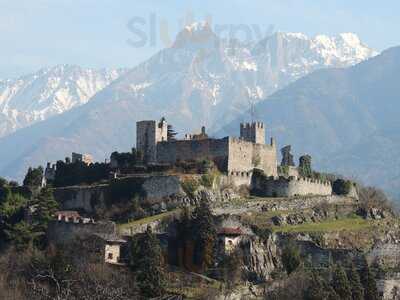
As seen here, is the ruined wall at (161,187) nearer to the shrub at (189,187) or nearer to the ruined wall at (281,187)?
the shrub at (189,187)

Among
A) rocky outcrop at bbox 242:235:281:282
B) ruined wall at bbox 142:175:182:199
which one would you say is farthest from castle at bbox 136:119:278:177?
rocky outcrop at bbox 242:235:281:282

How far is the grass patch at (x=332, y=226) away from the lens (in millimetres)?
94350

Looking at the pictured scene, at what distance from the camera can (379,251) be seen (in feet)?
308

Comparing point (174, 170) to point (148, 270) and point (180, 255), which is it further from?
point (148, 270)

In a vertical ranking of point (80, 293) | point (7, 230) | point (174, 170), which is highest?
point (174, 170)

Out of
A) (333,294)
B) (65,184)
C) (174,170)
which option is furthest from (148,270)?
(65,184)

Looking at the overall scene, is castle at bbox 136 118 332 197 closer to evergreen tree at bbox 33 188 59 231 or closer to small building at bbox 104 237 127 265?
evergreen tree at bbox 33 188 59 231

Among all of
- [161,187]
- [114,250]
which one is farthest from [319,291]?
[161,187]

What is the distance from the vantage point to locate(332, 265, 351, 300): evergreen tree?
267 feet

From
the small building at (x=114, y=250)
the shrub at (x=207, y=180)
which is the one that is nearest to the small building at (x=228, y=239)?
the small building at (x=114, y=250)

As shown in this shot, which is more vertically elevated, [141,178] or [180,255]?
[141,178]

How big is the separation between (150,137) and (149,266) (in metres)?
27.4

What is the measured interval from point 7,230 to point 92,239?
10597 mm

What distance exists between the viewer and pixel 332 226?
97.7m
